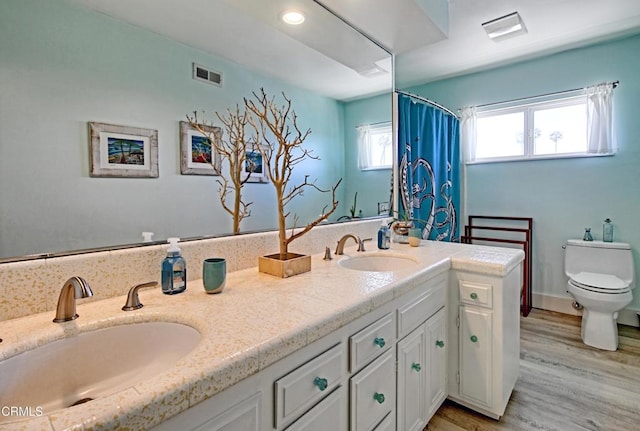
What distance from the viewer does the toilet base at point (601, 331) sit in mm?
2324

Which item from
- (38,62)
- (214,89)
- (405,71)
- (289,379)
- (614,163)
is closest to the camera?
(289,379)

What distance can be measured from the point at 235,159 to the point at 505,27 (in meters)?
2.45

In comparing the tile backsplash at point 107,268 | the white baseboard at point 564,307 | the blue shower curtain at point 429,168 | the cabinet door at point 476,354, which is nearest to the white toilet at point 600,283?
the white baseboard at point 564,307

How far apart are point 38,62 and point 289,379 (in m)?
1.10

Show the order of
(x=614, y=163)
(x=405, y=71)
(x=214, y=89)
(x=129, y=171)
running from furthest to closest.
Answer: (x=405, y=71)
(x=614, y=163)
(x=214, y=89)
(x=129, y=171)

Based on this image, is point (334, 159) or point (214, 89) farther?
point (334, 159)

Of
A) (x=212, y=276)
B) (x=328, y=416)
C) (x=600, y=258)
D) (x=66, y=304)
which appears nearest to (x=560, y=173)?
(x=600, y=258)

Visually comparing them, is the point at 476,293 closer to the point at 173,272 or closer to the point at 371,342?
the point at 371,342

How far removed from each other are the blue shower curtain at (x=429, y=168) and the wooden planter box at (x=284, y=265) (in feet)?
4.36

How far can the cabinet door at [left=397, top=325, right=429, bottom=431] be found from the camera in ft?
4.21

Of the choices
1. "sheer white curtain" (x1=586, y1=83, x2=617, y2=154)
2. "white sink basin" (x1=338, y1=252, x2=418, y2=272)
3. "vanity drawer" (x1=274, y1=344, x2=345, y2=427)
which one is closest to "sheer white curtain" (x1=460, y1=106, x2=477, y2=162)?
"sheer white curtain" (x1=586, y1=83, x2=617, y2=154)

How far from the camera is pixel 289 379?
0.78m

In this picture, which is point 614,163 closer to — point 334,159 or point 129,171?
point 334,159

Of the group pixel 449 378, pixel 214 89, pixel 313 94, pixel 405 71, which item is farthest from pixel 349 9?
pixel 449 378
